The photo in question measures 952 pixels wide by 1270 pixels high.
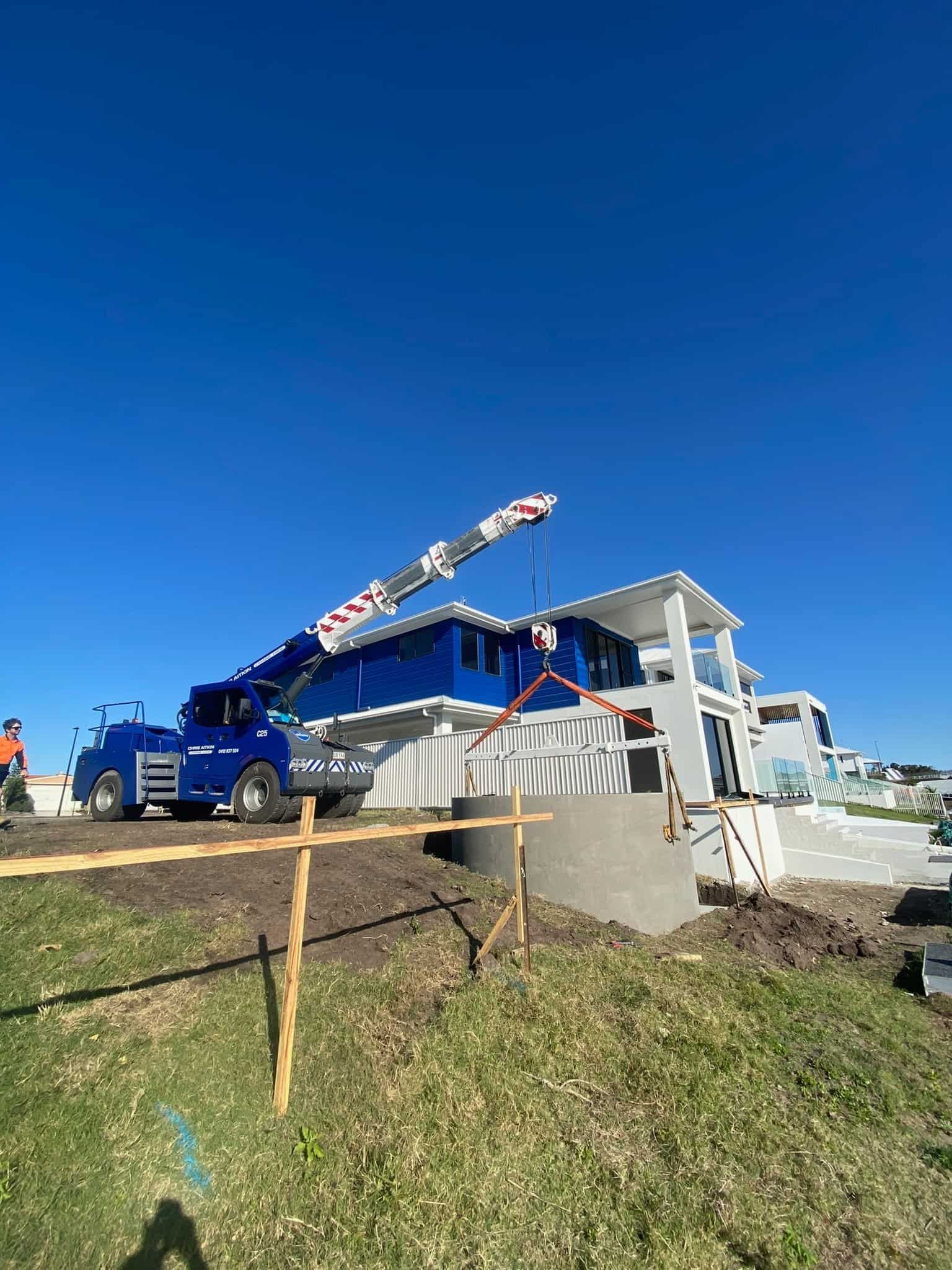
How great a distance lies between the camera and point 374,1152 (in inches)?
127

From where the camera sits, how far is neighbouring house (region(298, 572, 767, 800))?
52.1 ft

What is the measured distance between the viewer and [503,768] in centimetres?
1305

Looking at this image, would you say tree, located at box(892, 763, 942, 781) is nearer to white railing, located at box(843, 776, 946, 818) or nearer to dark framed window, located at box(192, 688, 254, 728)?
white railing, located at box(843, 776, 946, 818)

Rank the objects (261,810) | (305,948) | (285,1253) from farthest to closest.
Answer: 1. (261,810)
2. (305,948)
3. (285,1253)

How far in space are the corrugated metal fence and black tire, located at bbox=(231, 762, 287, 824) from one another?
192 inches

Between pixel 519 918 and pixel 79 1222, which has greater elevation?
pixel 519 918

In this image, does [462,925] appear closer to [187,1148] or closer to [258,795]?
[187,1148]

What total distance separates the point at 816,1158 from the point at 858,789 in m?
35.9

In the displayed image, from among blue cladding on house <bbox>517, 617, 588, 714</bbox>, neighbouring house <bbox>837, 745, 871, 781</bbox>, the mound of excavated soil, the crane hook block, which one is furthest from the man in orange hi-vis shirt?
neighbouring house <bbox>837, 745, 871, 781</bbox>

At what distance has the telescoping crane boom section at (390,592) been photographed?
40.9 feet

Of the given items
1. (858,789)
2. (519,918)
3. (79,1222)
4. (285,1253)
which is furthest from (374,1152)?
(858,789)

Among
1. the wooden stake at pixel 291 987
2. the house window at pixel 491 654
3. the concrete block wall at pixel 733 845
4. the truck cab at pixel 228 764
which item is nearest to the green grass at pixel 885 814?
the concrete block wall at pixel 733 845

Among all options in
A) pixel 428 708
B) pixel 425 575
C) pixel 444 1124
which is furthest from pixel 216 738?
pixel 444 1124

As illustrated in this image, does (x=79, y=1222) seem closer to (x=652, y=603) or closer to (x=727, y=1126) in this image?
(x=727, y=1126)
